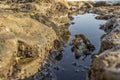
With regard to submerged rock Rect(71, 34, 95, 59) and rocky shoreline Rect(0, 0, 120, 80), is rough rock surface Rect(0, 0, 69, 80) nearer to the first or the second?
rocky shoreline Rect(0, 0, 120, 80)

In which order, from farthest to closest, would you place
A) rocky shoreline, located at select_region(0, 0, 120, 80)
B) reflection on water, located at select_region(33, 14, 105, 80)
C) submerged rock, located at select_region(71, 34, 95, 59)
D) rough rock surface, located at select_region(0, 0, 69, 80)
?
submerged rock, located at select_region(71, 34, 95, 59) < reflection on water, located at select_region(33, 14, 105, 80) < rough rock surface, located at select_region(0, 0, 69, 80) < rocky shoreline, located at select_region(0, 0, 120, 80)

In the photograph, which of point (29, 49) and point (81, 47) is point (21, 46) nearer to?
point (29, 49)

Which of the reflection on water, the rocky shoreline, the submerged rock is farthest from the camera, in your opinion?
the submerged rock

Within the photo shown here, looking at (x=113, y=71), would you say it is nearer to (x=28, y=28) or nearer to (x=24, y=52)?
(x=24, y=52)

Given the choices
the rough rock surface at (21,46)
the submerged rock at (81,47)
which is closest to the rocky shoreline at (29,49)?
the rough rock surface at (21,46)

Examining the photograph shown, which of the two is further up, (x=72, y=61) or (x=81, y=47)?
(x=81, y=47)

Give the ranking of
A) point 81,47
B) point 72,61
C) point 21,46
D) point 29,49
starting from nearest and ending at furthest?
point 21,46 < point 29,49 < point 72,61 < point 81,47

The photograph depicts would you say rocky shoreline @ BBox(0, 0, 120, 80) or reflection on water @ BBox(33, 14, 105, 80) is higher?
rocky shoreline @ BBox(0, 0, 120, 80)

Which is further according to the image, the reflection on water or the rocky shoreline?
the reflection on water

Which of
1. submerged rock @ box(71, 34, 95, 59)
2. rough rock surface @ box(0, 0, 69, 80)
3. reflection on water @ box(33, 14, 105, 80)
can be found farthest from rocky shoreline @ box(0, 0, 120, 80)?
submerged rock @ box(71, 34, 95, 59)

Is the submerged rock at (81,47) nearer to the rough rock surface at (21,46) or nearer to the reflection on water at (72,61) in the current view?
the reflection on water at (72,61)

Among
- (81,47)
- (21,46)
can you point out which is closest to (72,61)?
(81,47)

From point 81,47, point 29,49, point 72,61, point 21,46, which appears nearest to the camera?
point 21,46

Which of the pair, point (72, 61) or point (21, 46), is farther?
point (72, 61)
